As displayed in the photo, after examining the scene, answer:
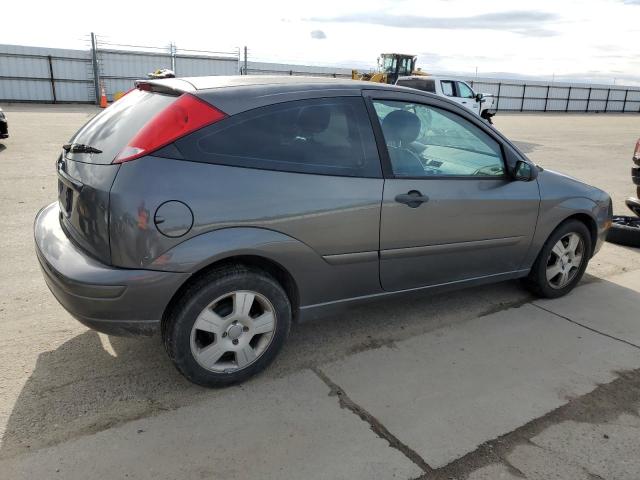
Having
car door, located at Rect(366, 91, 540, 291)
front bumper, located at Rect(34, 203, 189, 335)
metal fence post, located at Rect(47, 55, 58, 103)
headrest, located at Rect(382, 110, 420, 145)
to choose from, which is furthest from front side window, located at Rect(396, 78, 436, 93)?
metal fence post, located at Rect(47, 55, 58, 103)

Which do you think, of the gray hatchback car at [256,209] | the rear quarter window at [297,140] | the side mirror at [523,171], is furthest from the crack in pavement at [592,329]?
the rear quarter window at [297,140]

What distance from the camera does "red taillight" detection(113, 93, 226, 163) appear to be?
257 centimetres

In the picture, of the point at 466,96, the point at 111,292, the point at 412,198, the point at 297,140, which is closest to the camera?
the point at 111,292

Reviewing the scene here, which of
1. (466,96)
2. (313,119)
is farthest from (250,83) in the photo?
(466,96)

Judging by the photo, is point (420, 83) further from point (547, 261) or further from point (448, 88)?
point (547, 261)

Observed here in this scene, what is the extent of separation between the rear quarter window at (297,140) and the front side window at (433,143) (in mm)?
197

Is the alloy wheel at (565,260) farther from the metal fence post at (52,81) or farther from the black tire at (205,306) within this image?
the metal fence post at (52,81)

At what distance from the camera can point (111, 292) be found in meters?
2.53

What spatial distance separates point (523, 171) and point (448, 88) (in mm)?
14251

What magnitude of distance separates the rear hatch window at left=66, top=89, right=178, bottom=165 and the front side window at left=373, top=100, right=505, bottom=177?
1.33m

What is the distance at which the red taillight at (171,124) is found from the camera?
8.44 feet

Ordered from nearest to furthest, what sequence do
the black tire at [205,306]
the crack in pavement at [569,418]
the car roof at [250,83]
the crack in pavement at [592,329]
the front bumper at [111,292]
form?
the crack in pavement at [569,418] < the front bumper at [111,292] < the black tire at [205,306] < the car roof at [250,83] < the crack in pavement at [592,329]

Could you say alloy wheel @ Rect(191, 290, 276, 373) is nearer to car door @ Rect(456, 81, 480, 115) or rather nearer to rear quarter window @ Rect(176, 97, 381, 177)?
rear quarter window @ Rect(176, 97, 381, 177)

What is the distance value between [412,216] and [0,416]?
248 centimetres
